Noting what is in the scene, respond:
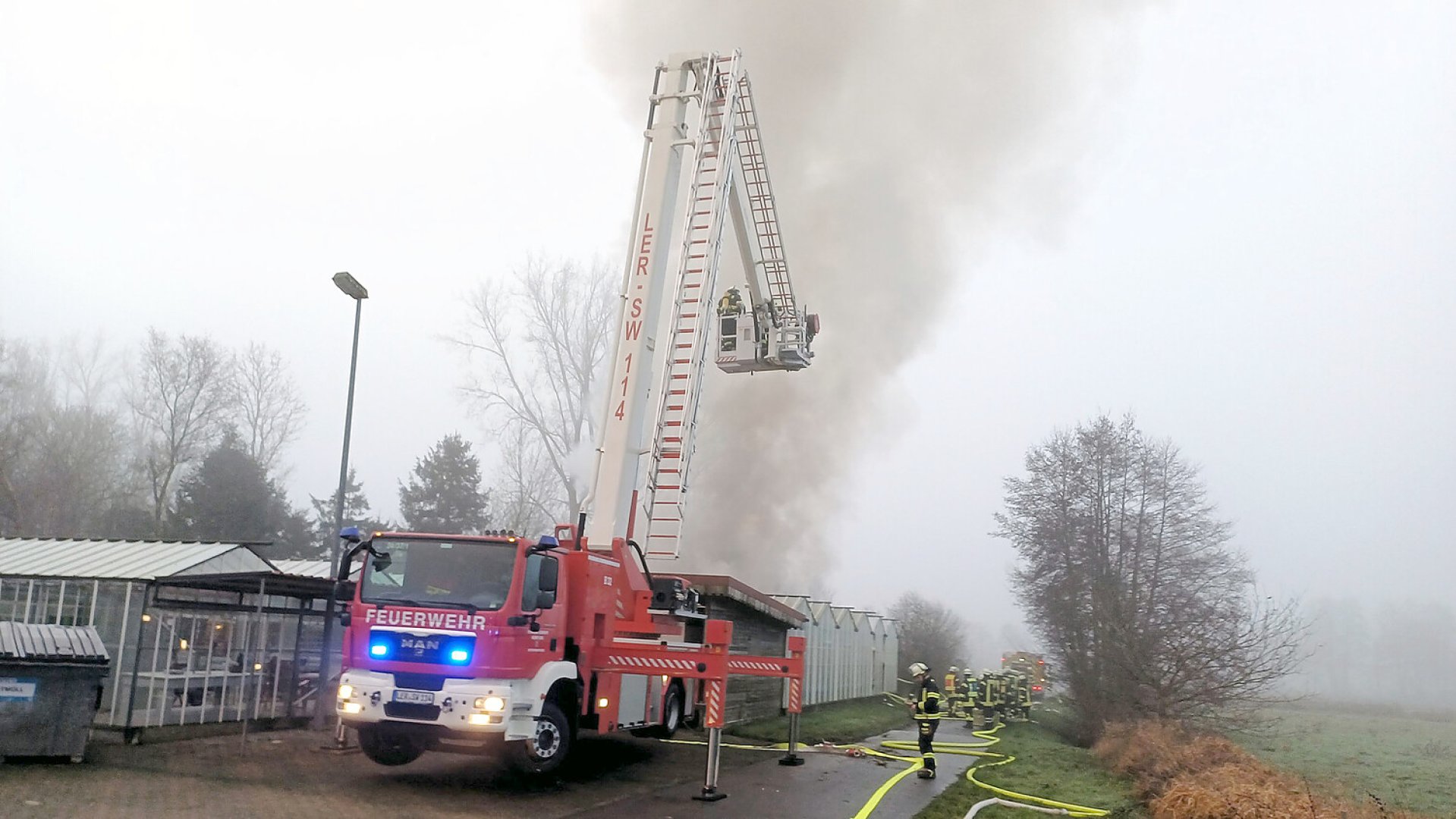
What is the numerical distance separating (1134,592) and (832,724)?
859 centimetres

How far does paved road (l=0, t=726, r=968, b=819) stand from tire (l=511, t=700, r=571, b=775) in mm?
273

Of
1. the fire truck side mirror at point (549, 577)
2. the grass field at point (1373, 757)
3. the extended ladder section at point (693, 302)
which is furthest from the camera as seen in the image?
the grass field at point (1373, 757)

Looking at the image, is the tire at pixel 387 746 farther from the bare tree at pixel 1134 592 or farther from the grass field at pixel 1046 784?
the bare tree at pixel 1134 592

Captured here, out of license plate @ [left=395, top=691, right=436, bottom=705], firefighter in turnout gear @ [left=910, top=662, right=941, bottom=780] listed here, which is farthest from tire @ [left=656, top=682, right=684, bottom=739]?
license plate @ [left=395, top=691, right=436, bottom=705]

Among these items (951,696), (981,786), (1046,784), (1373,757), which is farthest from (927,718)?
(1373,757)

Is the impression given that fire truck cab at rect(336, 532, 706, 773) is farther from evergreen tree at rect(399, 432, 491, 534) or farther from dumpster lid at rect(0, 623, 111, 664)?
evergreen tree at rect(399, 432, 491, 534)

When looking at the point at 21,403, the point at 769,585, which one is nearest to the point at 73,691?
the point at 769,585

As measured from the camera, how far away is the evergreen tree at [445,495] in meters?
41.5

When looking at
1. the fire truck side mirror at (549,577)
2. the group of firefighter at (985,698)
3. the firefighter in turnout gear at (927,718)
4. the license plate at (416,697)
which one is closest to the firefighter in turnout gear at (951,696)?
the group of firefighter at (985,698)

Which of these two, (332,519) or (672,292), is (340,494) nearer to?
(672,292)

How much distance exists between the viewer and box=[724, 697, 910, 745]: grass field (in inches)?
634

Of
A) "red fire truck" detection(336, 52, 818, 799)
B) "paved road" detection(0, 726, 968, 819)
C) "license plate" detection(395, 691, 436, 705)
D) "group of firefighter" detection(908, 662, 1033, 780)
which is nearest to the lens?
"paved road" detection(0, 726, 968, 819)

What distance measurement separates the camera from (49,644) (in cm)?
983

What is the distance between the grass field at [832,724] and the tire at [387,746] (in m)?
7.09
